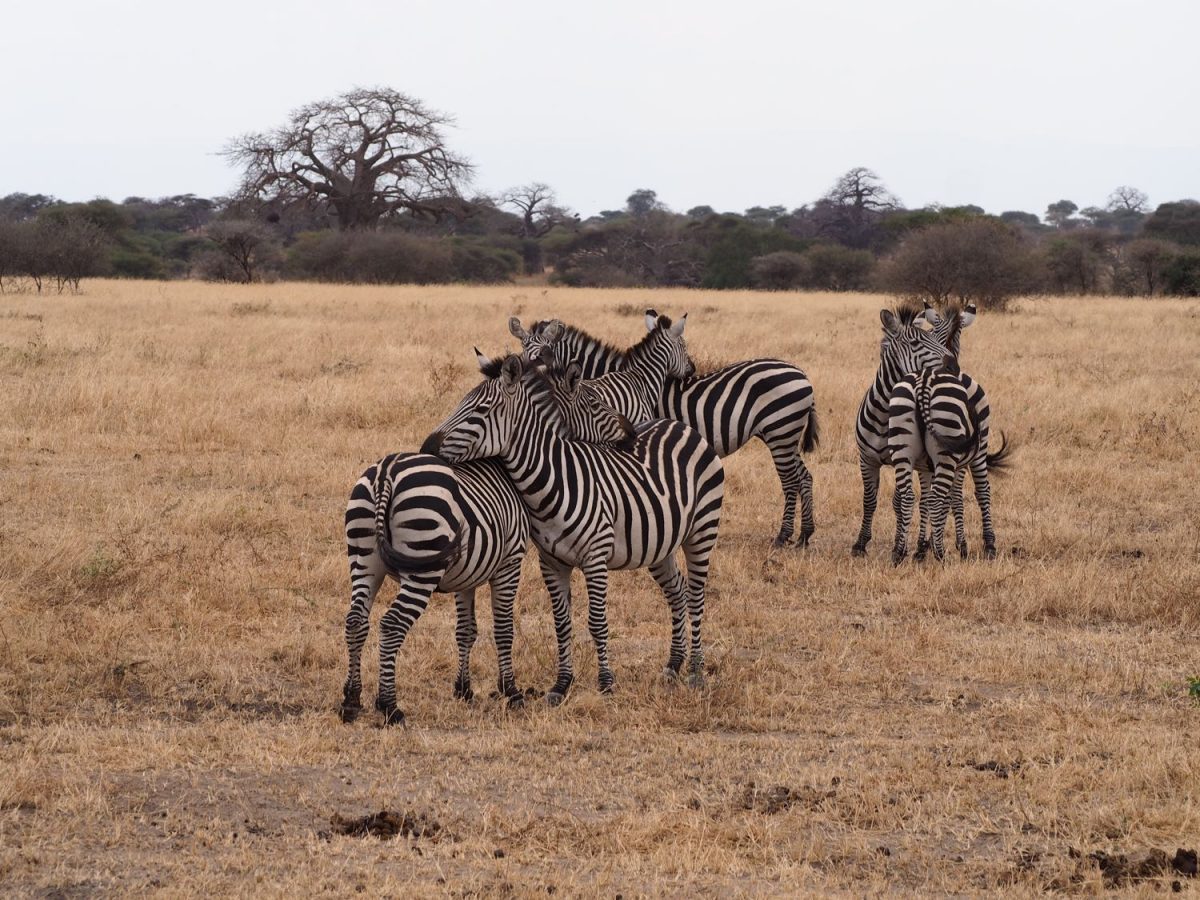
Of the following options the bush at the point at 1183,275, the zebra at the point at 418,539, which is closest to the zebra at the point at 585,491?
the zebra at the point at 418,539

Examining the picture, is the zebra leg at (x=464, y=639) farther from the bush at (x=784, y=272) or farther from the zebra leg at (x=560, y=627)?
the bush at (x=784, y=272)

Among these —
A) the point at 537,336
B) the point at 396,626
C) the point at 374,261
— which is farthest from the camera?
the point at 374,261

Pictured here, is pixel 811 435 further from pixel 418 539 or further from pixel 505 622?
pixel 418 539

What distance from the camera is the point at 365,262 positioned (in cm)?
4059

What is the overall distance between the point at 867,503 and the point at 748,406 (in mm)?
1152

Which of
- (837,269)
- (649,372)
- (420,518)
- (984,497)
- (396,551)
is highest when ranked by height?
(837,269)

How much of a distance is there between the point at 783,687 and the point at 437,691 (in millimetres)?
1700

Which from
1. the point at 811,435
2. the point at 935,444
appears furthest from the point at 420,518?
the point at 811,435

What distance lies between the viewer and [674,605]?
682 centimetres

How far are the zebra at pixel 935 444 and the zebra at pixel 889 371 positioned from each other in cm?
26

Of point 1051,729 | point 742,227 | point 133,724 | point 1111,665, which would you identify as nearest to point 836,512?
point 1111,665

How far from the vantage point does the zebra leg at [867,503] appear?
386 inches

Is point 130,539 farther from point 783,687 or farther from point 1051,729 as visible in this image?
point 1051,729

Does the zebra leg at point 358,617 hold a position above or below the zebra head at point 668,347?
below
